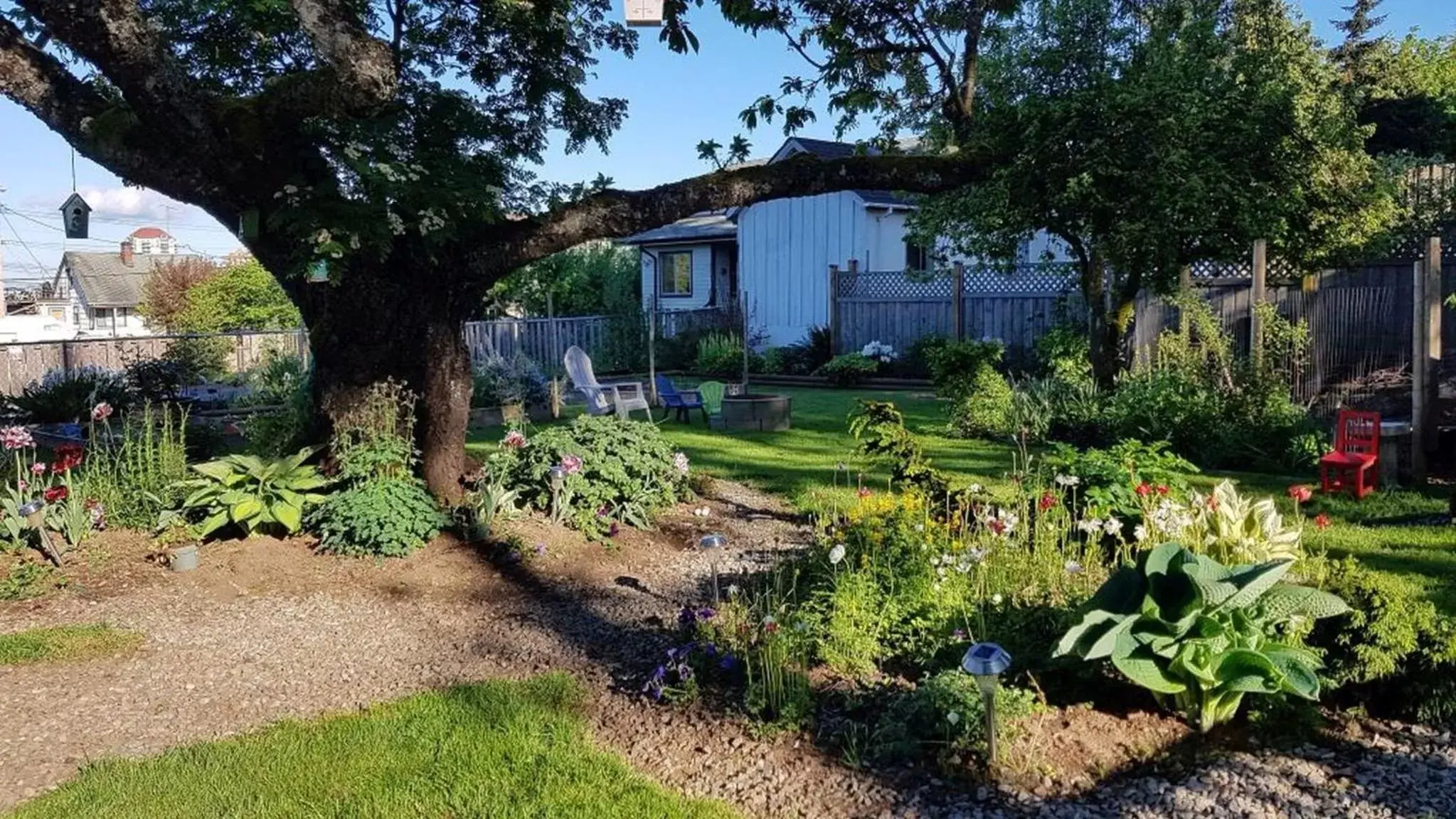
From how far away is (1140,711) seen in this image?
147 inches

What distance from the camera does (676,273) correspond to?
29547 millimetres

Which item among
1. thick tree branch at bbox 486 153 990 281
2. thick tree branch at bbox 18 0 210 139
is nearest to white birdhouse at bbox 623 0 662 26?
thick tree branch at bbox 486 153 990 281

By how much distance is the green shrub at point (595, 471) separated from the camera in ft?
22.6

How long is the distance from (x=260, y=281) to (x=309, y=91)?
87.3ft

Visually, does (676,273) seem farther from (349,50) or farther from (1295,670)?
(1295,670)

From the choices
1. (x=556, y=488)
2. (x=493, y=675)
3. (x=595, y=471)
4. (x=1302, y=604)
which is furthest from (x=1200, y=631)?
(x=595, y=471)

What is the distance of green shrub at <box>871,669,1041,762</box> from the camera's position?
3377 millimetres

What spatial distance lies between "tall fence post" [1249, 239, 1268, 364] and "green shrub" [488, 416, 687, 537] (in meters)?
5.82

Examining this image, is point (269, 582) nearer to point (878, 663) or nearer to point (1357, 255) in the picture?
point (878, 663)

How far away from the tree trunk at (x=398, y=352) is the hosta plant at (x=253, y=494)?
20.0 inches

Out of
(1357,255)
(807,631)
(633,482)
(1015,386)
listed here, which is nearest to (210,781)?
(807,631)

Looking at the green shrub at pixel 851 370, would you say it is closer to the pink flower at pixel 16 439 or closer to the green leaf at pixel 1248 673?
the pink flower at pixel 16 439

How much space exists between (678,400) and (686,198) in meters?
6.55

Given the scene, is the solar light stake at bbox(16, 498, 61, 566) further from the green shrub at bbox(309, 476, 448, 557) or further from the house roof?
the house roof
